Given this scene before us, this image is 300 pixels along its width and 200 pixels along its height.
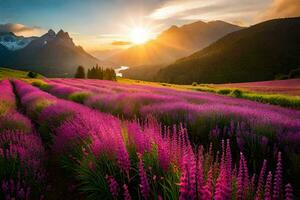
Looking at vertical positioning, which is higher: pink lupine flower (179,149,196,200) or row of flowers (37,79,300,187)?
pink lupine flower (179,149,196,200)

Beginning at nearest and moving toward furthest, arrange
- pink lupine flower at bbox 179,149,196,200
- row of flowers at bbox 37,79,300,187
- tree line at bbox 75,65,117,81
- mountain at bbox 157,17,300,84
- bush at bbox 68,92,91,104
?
pink lupine flower at bbox 179,149,196,200 < row of flowers at bbox 37,79,300,187 < bush at bbox 68,92,91,104 < tree line at bbox 75,65,117,81 < mountain at bbox 157,17,300,84

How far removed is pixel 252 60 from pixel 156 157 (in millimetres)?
142249

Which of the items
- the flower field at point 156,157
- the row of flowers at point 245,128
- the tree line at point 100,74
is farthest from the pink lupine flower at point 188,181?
the tree line at point 100,74

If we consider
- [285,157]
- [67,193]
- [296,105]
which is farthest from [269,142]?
[296,105]

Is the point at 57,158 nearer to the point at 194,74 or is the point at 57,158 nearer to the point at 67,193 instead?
the point at 67,193

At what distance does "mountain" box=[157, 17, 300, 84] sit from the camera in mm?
128250

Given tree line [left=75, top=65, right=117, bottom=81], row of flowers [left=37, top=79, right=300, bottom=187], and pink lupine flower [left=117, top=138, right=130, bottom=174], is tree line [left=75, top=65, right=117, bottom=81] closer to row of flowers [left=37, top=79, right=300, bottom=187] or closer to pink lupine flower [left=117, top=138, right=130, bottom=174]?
row of flowers [left=37, top=79, right=300, bottom=187]

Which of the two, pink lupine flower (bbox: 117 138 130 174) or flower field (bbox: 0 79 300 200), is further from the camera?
pink lupine flower (bbox: 117 138 130 174)

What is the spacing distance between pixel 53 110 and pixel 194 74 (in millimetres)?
139640

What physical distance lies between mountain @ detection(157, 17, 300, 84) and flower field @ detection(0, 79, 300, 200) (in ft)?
412

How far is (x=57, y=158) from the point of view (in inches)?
227

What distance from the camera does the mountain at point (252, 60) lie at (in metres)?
128

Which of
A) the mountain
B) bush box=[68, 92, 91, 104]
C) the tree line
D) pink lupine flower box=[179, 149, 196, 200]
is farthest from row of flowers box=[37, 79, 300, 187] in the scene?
the mountain

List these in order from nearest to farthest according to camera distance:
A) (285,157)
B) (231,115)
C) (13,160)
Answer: (13,160) < (285,157) < (231,115)
